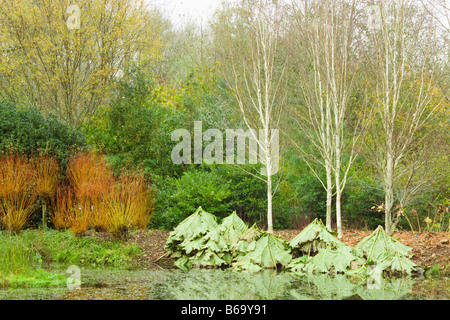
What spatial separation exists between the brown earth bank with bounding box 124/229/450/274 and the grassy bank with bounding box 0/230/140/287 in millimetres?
309

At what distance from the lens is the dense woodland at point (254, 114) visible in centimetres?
843

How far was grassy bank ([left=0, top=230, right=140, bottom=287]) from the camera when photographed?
5.32 metres

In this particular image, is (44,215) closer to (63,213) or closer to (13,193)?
(63,213)

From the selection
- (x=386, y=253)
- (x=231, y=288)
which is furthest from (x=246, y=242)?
(x=386, y=253)

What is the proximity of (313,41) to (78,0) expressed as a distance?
7.67 metres

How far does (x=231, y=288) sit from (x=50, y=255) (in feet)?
11.2

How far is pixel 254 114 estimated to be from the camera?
507 inches

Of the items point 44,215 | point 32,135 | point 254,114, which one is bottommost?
point 44,215

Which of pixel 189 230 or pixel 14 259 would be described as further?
pixel 189 230

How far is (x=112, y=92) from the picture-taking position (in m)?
14.8

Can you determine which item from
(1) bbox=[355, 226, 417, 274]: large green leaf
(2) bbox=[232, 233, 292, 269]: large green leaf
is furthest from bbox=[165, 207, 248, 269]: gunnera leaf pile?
(1) bbox=[355, 226, 417, 274]: large green leaf

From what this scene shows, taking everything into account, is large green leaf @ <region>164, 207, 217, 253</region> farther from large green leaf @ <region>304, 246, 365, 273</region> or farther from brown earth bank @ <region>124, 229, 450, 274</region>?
large green leaf @ <region>304, 246, 365, 273</region>

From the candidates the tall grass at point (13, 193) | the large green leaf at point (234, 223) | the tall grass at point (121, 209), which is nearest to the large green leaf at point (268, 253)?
the large green leaf at point (234, 223)
